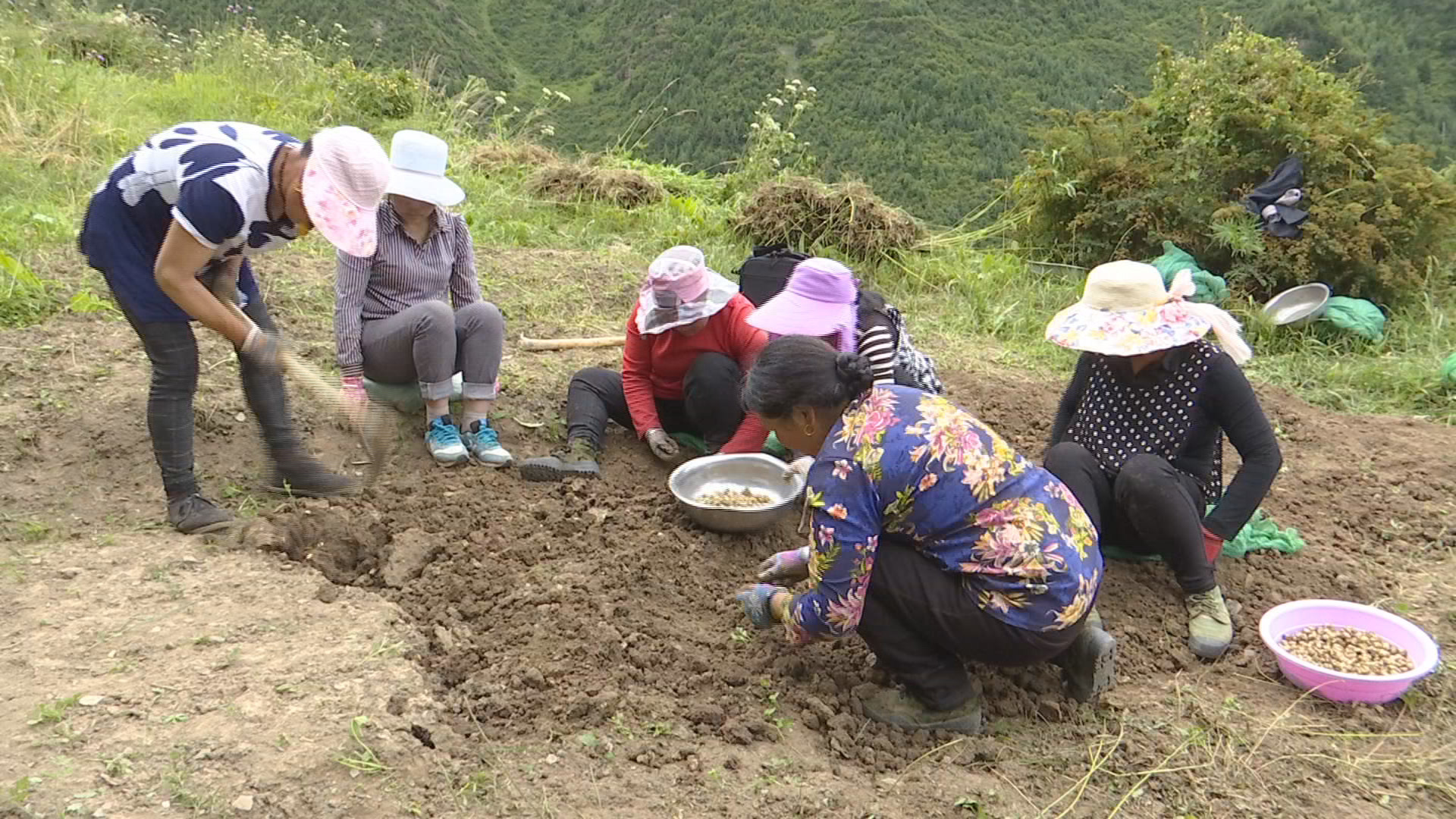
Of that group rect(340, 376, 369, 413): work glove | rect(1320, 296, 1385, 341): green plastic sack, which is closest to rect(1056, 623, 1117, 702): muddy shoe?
rect(340, 376, 369, 413): work glove

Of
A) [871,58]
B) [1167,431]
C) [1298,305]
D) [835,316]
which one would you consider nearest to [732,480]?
[835,316]

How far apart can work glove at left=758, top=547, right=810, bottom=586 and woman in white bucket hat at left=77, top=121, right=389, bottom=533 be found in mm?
1395

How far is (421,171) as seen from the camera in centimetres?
340

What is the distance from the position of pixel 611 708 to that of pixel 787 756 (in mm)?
424

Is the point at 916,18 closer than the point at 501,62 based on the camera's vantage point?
No

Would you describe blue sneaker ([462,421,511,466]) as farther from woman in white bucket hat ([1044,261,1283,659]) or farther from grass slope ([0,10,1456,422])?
woman in white bucket hat ([1044,261,1283,659])

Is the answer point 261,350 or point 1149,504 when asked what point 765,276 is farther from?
point 261,350

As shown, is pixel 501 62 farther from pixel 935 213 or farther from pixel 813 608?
pixel 813 608

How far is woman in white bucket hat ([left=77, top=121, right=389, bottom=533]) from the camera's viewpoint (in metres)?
2.54

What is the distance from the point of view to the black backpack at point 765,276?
4.12m

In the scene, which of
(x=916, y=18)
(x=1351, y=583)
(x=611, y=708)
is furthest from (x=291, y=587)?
(x=916, y=18)

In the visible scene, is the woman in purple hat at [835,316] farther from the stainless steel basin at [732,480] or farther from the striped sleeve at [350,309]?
the striped sleeve at [350,309]

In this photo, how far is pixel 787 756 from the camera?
89.6 inches

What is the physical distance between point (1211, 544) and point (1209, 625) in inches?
9.3
